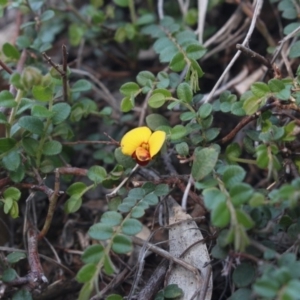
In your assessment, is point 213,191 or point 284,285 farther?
point 213,191

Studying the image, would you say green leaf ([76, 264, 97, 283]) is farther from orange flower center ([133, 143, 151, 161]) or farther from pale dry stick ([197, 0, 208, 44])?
pale dry stick ([197, 0, 208, 44])

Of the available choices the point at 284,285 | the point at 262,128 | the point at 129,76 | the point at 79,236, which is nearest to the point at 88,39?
the point at 129,76

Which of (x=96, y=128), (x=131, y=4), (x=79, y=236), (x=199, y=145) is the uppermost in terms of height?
(x=131, y=4)

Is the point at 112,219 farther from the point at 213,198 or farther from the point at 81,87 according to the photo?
the point at 81,87

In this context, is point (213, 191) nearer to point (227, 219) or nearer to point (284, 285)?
point (227, 219)

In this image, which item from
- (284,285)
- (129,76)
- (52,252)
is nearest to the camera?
(284,285)

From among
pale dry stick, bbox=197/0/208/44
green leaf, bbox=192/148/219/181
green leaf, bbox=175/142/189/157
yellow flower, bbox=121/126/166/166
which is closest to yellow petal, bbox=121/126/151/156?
yellow flower, bbox=121/126/166/166

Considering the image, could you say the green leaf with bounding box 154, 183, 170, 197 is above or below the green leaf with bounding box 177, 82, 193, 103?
below
